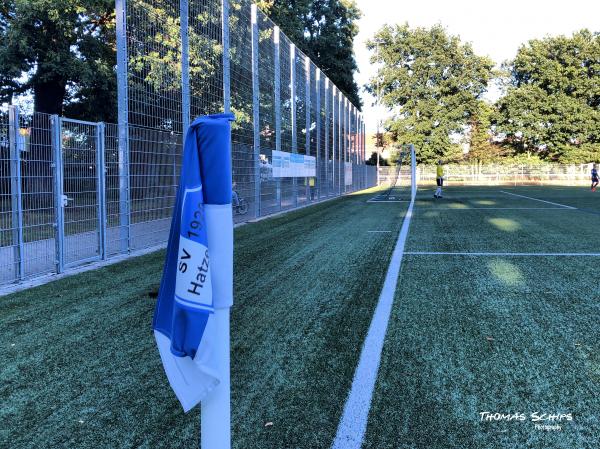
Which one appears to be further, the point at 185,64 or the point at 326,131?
the point at 326,131

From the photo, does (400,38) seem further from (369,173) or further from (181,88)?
(181,88)

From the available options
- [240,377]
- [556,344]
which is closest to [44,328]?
[240,377]

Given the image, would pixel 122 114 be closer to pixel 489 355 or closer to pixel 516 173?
pixel 489 355

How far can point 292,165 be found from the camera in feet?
61.4

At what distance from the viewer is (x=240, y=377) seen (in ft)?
10.7

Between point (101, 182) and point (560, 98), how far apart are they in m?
58.3

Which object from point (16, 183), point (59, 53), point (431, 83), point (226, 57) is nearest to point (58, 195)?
point (16, 183)

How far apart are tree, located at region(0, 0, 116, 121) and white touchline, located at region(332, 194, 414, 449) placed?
51.2ft

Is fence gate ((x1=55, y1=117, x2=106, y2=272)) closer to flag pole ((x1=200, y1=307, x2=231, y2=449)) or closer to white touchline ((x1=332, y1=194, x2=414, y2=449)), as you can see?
white touchline ((x1=332, y1=194, x2=414, y2=449))

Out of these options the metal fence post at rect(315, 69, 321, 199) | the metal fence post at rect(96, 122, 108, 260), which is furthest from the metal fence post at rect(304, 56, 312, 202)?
the metal fence post at rect(96, 122, 108, 260)

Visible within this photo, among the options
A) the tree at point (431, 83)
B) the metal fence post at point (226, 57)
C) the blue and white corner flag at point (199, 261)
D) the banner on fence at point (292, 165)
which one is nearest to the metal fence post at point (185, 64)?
the metal fence post at point (226, 57)

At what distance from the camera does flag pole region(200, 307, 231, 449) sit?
1734mm

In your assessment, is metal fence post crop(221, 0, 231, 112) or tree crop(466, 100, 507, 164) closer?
metal fence post crop(221, 0, 231, 112)

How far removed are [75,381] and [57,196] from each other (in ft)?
13.9
